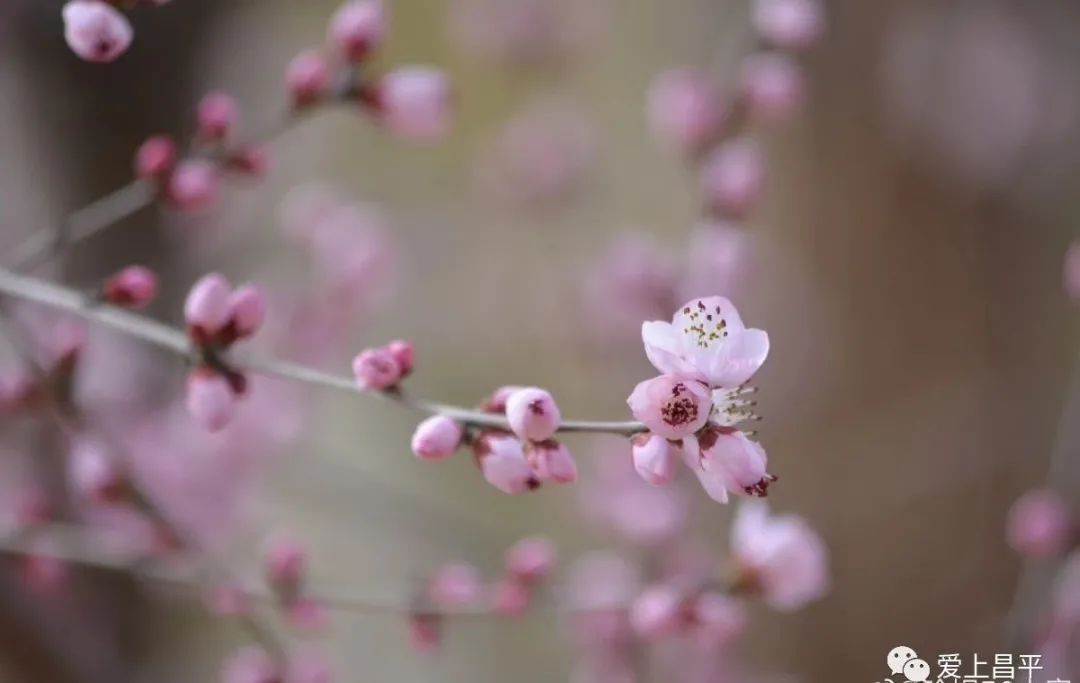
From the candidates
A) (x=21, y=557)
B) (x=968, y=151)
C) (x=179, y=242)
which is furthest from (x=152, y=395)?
(x=968, y=151)

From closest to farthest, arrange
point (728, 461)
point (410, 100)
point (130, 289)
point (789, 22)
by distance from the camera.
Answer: point (728, 461), point (130, 289), point (410, 100), point (789, 22)

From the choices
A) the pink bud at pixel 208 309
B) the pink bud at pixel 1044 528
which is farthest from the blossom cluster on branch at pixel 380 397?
the pink bud at pixel 1044 528

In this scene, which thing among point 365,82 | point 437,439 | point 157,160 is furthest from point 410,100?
point 437,439

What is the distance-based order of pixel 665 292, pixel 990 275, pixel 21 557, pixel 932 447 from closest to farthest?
pixel 21 557 → pixel 665 292 → pixel 932 447 → pixel 990 275

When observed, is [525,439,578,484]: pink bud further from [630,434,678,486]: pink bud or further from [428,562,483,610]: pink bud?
[428,562,483,610]: pink bud

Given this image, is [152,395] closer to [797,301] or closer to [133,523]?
[133,523]

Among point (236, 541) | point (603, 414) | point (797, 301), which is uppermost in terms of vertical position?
point (797, 301)

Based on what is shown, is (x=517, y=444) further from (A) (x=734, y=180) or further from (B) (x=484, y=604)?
(A) (x=734, y=180)
